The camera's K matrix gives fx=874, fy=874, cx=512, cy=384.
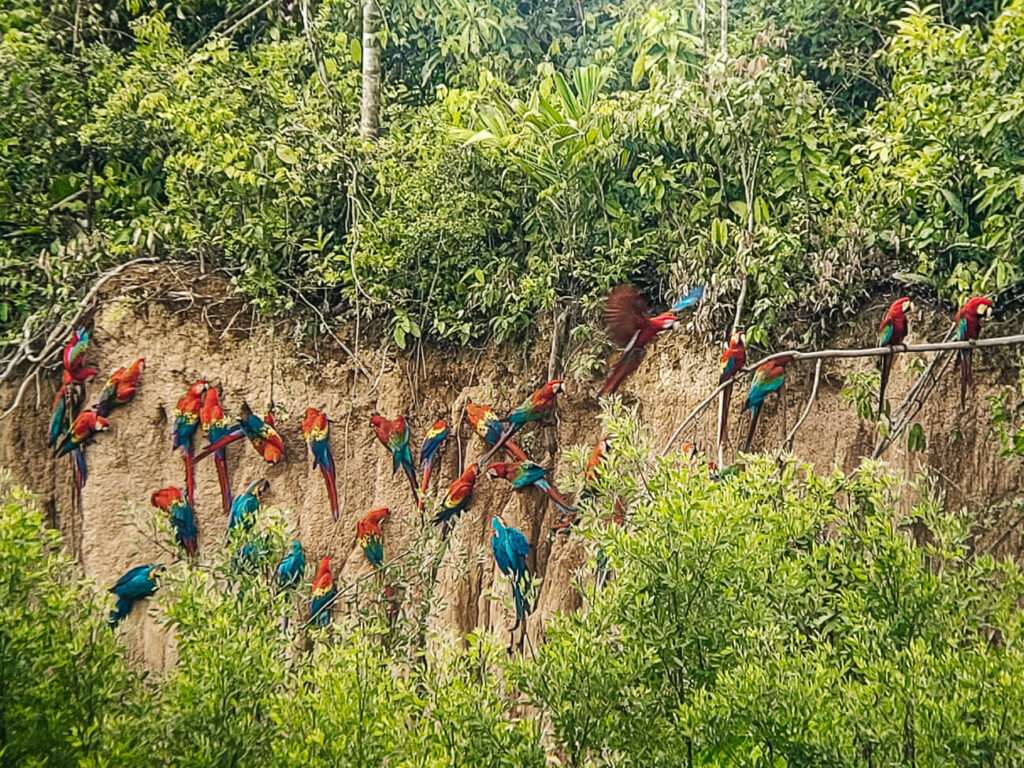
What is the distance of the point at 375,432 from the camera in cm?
416

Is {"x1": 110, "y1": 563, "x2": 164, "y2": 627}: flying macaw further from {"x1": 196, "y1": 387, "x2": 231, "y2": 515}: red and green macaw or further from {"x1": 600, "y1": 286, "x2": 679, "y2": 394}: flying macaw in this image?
{"x1": 600, "y1": 286, "x2": 679, "y2": 394}: flying macaw

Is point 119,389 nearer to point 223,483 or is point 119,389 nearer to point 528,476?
point 223,483

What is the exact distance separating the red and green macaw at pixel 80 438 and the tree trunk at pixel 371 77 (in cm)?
194

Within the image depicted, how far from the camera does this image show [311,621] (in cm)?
376

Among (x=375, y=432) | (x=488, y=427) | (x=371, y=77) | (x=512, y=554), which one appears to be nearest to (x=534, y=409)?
(x=488, y=427)

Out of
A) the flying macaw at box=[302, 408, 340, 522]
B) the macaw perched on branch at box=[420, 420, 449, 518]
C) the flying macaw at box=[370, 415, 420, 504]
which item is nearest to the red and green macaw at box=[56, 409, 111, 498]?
the flying macaw at box=[302, 408, 340, 522]

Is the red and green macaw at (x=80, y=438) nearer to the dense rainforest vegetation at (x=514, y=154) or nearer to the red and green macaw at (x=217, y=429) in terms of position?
the red and green macaw at (x=217, y=429)

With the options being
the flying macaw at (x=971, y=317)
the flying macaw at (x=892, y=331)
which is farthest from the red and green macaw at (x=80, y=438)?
the flying macaw at (x=971, y=317)

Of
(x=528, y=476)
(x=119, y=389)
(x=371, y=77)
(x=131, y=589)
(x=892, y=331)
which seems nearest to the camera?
(x=892, y=331)

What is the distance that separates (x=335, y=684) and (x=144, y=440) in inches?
109

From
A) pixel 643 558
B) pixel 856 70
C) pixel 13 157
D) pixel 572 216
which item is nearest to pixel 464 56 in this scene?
pixel 572 216

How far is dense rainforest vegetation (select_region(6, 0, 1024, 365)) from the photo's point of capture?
10.8ft

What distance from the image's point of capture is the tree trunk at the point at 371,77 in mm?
4496

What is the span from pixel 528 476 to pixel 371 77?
2.23m
